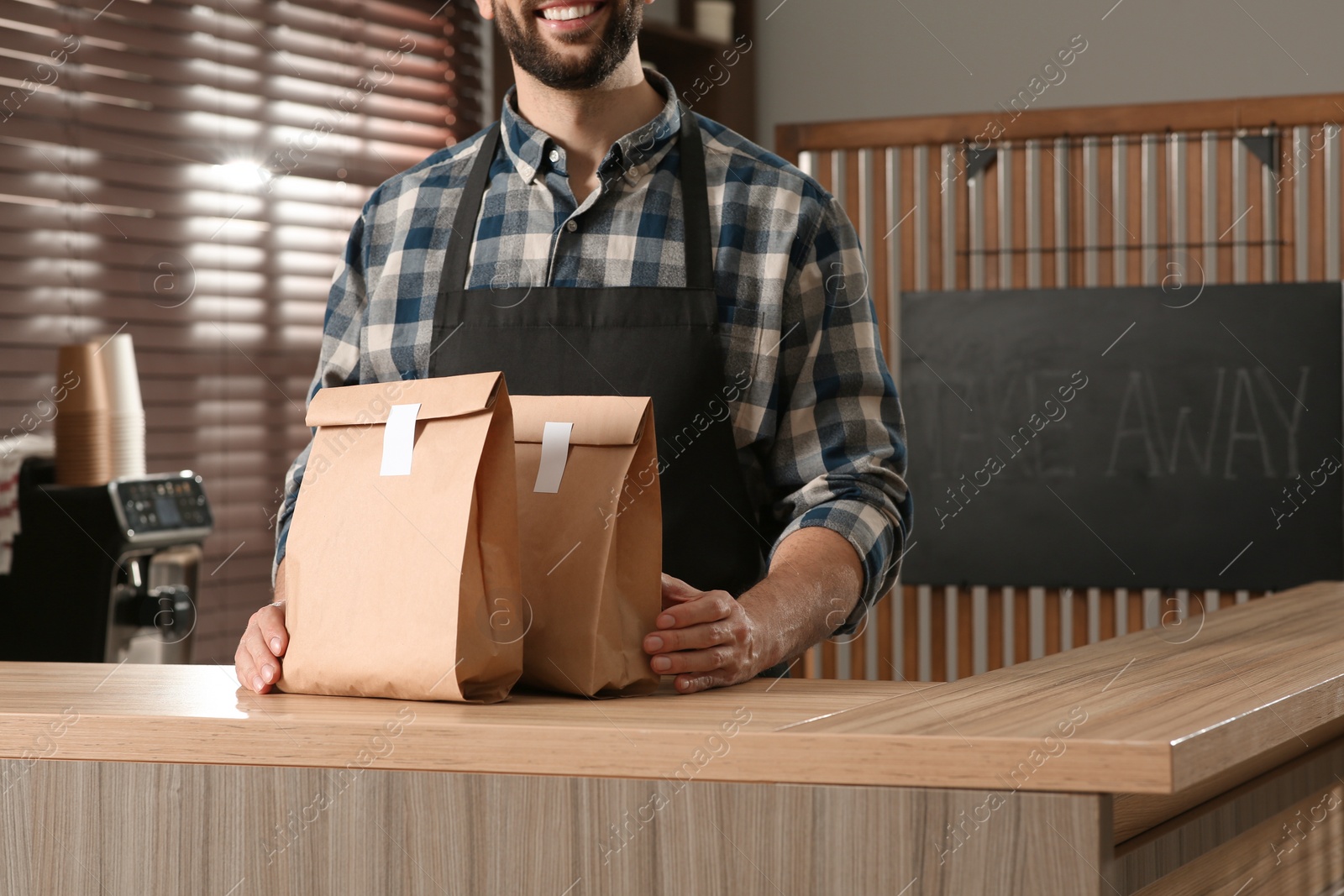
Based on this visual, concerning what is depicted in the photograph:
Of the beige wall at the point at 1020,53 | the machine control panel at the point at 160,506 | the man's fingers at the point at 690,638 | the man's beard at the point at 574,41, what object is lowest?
the man's fingers at the point at 690,638

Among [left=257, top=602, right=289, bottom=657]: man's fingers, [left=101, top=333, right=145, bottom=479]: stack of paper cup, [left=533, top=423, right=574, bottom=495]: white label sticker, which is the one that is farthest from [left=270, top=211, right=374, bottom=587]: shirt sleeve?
[left=101, top=333, right=145, bottom=479]: stack of paper cup

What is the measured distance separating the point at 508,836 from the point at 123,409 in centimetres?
161

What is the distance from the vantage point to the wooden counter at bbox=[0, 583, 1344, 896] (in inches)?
33.7

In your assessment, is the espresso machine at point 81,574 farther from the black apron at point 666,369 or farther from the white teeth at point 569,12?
the white teeth at point 569,12

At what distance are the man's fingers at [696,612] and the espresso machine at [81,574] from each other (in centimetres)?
132

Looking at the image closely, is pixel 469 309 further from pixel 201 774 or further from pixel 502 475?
pixel 201 774

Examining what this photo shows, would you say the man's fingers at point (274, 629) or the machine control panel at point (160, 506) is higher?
the machine control panel at point (160, 506)

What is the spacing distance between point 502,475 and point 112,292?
6.37ft

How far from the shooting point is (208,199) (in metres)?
2.90

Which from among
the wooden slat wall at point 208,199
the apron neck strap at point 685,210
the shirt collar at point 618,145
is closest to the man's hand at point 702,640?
the apron neck strap at point 685,210

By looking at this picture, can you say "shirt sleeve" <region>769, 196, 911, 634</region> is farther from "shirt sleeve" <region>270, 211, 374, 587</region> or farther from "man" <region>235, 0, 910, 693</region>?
"shirt sleeve" <region>270, 211, 374, 587</region>

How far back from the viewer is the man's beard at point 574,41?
142 cm

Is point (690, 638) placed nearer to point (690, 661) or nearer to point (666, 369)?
point (690, 661)

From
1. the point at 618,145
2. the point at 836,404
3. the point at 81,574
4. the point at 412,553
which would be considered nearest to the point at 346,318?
the point at 618,145
